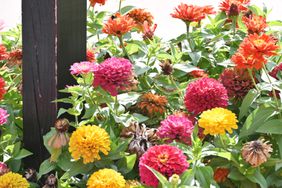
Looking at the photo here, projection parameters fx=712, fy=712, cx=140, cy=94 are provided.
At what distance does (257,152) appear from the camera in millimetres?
1556

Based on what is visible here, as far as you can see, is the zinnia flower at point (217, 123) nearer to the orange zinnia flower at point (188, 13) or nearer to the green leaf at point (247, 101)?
the green leaf at point (247, 101)

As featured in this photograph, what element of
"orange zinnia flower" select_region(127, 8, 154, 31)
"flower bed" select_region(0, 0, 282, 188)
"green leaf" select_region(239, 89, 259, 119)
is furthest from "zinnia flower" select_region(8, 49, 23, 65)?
"green leaf" select_region(239, 89, 259, 119)

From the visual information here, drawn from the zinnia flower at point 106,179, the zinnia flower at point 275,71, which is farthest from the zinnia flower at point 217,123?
the zinnia flower at point 275,71

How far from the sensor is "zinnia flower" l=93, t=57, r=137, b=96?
1759 mm

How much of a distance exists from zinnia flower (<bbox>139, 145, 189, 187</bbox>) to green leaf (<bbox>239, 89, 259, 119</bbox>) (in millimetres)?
303

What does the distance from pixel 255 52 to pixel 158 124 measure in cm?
41

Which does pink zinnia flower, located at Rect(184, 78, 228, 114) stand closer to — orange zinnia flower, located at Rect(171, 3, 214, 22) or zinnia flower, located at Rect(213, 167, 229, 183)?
zinnia flower, located at Rect(213, 167, 229, 183)

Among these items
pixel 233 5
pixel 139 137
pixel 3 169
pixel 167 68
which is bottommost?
pixel 3 169

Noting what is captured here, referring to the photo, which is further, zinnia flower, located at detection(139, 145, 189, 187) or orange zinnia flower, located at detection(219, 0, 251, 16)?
orange zinnia flower, located at detection(219, 0, 251, 16)

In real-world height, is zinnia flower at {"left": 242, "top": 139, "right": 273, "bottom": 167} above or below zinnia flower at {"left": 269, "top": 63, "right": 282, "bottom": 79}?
below

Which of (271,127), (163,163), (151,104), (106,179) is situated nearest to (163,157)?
(163,163)

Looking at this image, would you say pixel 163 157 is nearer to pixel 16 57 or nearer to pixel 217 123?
pixel 217 123

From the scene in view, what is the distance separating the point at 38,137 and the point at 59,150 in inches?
6.3

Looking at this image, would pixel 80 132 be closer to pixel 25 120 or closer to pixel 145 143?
pixel 145 143
